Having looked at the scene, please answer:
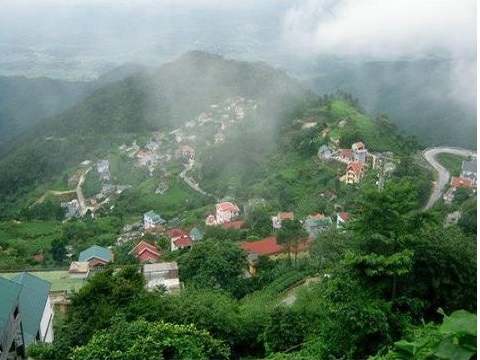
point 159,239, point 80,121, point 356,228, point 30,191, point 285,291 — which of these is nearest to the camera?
point 356,228

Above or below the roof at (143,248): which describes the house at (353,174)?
above

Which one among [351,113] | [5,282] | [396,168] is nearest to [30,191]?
[351,113]

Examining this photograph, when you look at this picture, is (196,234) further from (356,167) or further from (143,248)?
(356,167)

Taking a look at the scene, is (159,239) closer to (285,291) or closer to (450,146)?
(285,291)

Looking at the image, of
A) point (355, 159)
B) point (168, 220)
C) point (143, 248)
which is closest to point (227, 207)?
point (168, 220)

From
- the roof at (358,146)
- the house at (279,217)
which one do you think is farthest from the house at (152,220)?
the roof at (358,146)

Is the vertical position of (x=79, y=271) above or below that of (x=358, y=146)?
below

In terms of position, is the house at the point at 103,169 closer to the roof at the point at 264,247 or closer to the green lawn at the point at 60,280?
the roof at the point at 264,247
